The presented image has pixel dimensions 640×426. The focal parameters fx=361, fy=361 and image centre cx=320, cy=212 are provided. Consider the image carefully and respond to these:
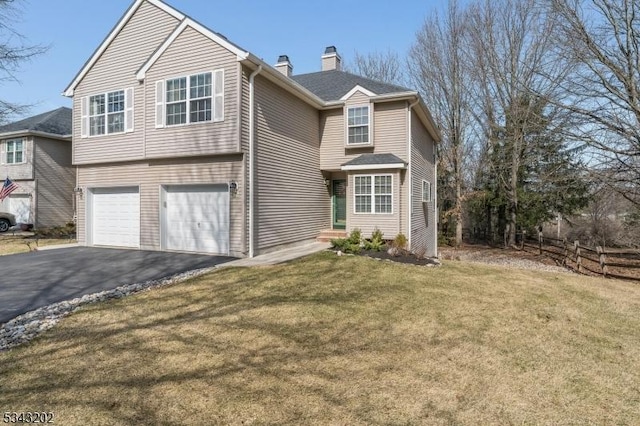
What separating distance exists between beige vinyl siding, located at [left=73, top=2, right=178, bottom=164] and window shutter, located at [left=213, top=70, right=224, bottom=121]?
3.16 metres

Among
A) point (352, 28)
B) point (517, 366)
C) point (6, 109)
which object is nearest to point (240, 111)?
point (517, 366)

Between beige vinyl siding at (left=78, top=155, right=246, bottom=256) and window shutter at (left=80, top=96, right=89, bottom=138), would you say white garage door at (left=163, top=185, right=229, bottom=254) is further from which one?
window shutter at (left=80, top=96, right=89, bottom=138)

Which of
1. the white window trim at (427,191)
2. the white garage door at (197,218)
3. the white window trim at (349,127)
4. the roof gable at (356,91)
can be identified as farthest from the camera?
the white window trim at (427,191)

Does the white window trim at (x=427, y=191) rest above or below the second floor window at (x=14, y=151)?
→ below

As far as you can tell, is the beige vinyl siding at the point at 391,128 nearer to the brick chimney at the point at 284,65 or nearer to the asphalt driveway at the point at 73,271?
the brick chimney at the point at 284,65

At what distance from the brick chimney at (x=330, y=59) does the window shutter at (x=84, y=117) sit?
11362mm

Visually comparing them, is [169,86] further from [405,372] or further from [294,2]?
[405,372]

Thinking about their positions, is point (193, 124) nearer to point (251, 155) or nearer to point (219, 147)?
point (219, 147)

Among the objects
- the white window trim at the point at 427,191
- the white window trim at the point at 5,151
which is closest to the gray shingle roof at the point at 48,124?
the white window trim at the point at 5,151

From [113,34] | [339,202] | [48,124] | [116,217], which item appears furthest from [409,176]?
[48,124]

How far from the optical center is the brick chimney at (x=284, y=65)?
18.5m

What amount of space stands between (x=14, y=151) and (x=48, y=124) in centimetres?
244

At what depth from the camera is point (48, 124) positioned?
22000 millimetres

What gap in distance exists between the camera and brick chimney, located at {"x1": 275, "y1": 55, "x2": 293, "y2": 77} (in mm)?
18484
